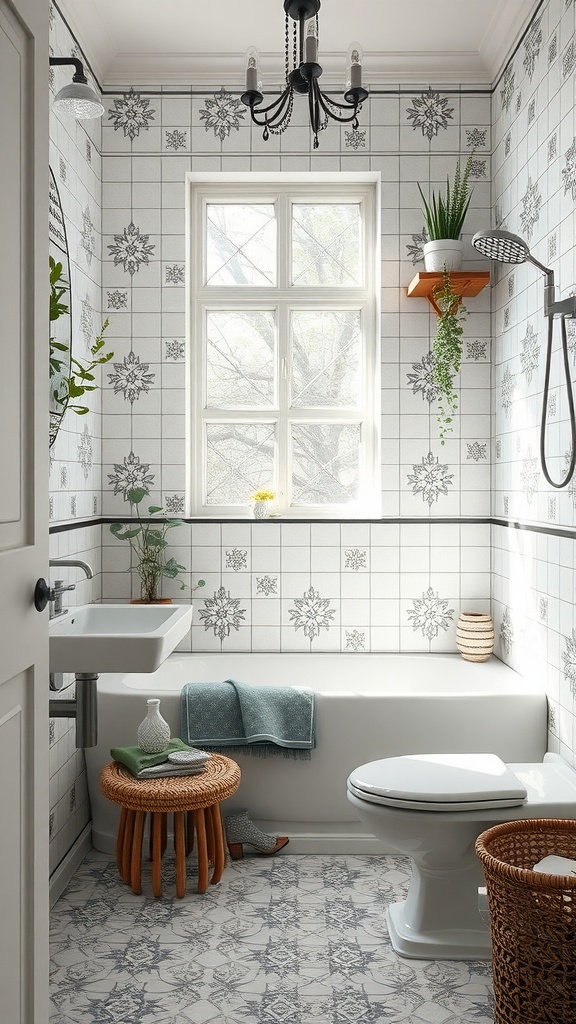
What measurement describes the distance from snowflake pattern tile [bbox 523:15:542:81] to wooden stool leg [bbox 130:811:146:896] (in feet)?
9.30

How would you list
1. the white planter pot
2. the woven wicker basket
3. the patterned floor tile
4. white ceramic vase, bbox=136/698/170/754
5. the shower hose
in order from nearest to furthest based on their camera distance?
the woven wicker basket < the patterned floor tile < the shower hose < white ceramic vase, bbox=136/698/170/754 < the white planter pot

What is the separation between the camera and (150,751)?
2662mm

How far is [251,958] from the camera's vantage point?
2.22m

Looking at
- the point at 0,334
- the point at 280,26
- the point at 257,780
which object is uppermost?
the point at 280,26

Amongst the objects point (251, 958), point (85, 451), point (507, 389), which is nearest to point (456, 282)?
point (507, 389)

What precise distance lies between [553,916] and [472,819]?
429mm

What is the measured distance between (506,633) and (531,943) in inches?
64.2

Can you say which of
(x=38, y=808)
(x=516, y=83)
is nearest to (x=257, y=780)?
(x=38, y=808)

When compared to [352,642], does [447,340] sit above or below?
above

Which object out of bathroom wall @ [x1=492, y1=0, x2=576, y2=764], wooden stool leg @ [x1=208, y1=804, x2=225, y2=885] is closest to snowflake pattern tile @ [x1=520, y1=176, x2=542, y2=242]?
bathroom wall @ [x1=492, y1=0, x2=576, y2=764]

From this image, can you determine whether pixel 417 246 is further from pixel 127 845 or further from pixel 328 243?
pixel 127 845

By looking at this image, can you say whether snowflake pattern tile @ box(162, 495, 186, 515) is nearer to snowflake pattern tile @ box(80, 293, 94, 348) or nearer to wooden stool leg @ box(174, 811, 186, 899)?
snowflake pattern tile @ box(80, 293, 94, 348)

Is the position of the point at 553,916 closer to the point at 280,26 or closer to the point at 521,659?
the point at 521,659

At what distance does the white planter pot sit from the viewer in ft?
10.9
